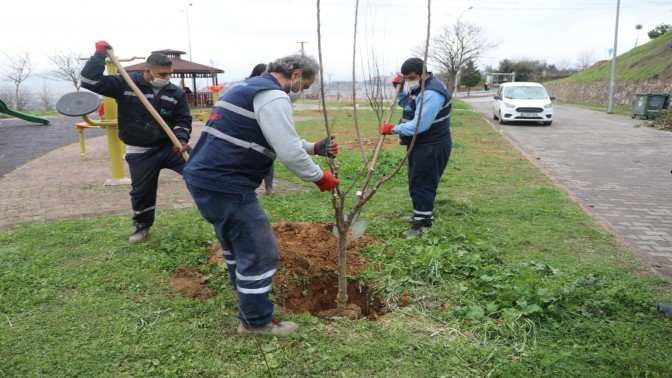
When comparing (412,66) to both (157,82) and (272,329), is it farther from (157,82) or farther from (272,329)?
(272,329)

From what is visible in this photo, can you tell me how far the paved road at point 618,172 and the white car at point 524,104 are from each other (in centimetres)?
41

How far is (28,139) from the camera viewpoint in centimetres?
1382

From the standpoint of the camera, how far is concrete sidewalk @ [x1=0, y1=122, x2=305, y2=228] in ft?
19.3

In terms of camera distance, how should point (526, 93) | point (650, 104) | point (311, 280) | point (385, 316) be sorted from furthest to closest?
point (650, 104)
point (526, 93)
point (311, 280)
point (385, 316)

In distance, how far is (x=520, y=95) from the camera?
1794cm

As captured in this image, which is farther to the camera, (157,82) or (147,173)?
(147,173)

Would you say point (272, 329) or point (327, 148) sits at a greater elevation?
point (327, 148)

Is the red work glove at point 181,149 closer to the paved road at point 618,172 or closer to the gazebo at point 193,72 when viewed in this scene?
the paved road at point 618,172

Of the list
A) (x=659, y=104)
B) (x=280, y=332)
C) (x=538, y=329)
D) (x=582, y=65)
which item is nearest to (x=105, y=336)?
(x=280, y=332)

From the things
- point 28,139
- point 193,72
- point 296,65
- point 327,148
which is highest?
point 193,72

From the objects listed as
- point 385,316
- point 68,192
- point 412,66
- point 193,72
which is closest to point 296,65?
point 385,316

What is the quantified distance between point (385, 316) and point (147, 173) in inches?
106

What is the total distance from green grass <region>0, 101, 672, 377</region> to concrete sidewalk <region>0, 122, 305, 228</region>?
2.53ft

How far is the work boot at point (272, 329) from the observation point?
3.05m
